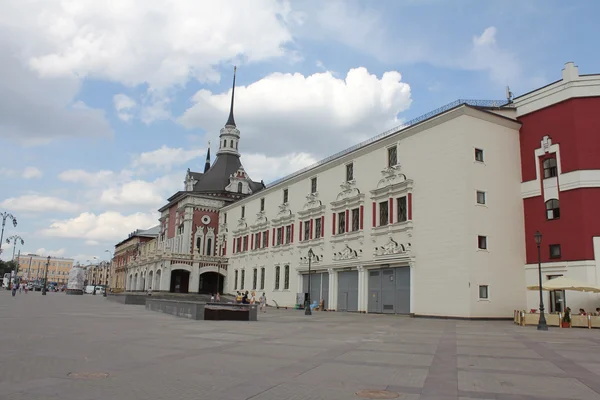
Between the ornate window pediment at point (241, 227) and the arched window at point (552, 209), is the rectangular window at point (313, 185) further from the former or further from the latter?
the arched window at point (552, 209)

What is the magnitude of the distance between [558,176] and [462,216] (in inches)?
255

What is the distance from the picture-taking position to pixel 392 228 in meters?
35.2

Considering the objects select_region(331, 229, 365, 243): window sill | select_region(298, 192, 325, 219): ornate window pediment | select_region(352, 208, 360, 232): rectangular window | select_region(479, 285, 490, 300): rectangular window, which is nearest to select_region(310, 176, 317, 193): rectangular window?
select_region(298, 192, 325, 219): ornate window pediment

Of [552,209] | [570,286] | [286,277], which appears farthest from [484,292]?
[286,277]

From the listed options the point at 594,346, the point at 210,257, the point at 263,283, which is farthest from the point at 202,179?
the point at 594,346

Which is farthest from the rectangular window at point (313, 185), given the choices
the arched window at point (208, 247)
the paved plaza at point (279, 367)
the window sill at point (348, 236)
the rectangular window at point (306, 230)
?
the paved plaza at point (279, 367)

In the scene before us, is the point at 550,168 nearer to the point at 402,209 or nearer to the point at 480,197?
the point at 480,197

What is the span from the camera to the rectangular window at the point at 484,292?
29734mm

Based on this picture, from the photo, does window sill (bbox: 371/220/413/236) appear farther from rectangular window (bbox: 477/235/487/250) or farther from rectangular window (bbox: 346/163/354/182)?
rectangular window (bbox: 346/163/354/182)

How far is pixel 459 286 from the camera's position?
29.5m

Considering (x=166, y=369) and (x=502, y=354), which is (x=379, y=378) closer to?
(x=166, y=369)

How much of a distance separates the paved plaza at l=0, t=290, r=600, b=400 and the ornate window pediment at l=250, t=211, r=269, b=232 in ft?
128

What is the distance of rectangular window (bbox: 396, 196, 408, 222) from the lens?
34.8 meters

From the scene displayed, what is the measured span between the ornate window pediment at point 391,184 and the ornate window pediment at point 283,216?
561 inches
